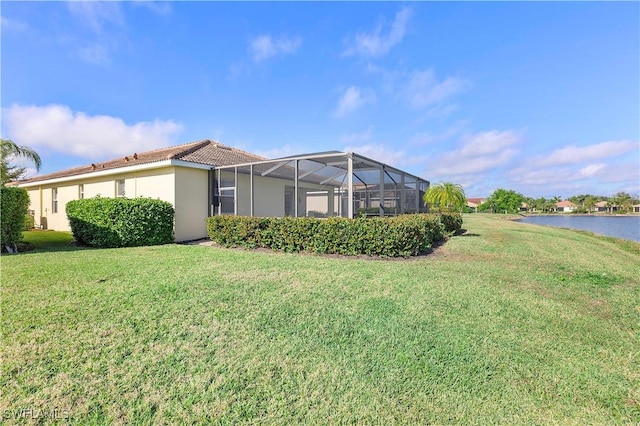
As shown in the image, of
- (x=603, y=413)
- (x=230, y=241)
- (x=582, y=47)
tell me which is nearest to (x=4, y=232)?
(x=230, y=241)

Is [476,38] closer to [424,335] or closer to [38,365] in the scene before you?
[424,335]

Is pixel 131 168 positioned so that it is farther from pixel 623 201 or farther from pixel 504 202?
pixel 623 201

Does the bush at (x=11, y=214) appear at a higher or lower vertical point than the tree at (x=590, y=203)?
lower

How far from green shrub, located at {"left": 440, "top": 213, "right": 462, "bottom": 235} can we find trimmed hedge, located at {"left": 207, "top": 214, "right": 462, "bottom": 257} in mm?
4893

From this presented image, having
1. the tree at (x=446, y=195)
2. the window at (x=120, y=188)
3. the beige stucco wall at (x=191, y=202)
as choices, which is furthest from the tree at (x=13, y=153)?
the tree at (x=446, y=195)

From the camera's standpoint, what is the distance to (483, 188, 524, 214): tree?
65.8 metres

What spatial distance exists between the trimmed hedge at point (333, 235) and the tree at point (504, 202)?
227ft

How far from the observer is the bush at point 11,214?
854 centimetres

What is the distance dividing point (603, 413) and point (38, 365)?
5.24 m

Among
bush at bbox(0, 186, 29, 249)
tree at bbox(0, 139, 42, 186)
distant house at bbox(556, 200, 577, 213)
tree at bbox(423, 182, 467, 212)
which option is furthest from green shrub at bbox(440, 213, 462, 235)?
distant house at bbox(556, 200, 577, 213)

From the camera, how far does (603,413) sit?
2.40 metres

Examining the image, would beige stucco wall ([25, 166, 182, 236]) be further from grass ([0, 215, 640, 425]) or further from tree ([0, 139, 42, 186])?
grass ([0, 215, 640, 425])

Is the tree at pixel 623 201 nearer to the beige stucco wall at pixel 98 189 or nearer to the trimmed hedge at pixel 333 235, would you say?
the trimmed hedge at pixel 333 235

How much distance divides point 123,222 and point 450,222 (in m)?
14.9
